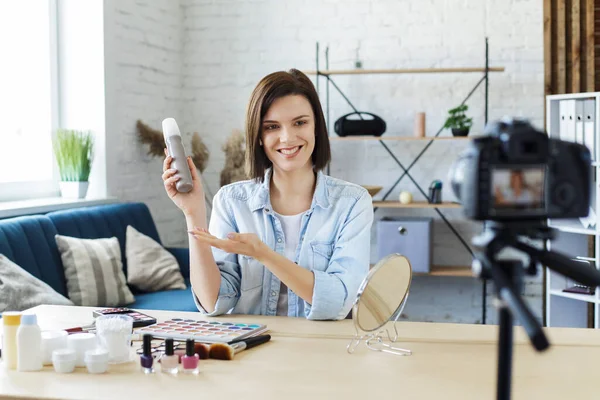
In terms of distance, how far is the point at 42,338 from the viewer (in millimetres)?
1503

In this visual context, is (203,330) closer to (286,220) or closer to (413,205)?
(286,220)

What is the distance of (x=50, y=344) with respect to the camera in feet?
4.92

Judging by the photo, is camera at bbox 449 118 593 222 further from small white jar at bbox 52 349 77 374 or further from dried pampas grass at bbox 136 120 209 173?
dried pampas grass at bbox 136 120 209 173

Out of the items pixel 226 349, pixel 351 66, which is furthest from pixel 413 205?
pixel 226 349

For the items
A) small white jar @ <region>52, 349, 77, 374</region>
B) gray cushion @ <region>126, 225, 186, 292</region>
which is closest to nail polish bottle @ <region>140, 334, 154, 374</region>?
small white jar @ <region>52, 349, 77, 374</region>

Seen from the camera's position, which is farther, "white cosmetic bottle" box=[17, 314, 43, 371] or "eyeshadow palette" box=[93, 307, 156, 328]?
"eyeshadow palette" box=[93, 307, 156, 328]

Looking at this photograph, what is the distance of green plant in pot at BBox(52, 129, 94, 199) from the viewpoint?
3.90 metres

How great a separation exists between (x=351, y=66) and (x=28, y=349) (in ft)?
12.1

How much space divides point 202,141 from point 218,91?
0.36 m

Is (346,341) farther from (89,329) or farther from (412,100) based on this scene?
(412,100)

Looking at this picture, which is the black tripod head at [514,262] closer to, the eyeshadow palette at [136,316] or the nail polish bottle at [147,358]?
the nail polish bottle at [147,358]

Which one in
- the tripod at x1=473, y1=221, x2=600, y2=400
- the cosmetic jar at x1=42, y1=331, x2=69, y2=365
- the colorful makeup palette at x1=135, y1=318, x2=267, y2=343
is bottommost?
the colorful makeup palette at x1=135, y1=318, x2=267, y2=343

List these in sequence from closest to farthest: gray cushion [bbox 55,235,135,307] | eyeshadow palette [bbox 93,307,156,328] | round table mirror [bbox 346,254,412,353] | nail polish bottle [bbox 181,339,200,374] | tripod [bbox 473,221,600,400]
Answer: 1. tripod [bbox 473,221,600,400]
2. nail polish bottle [bbox 181,339,200,374]
3. round table mirror [bbox 346,254,412,353]
4. eyeshadow palette [bbox 93,307,156,328]
5. gray cushion [bbox 55,235,135,307]

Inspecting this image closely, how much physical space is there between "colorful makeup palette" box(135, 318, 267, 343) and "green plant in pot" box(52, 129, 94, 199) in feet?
7.53
